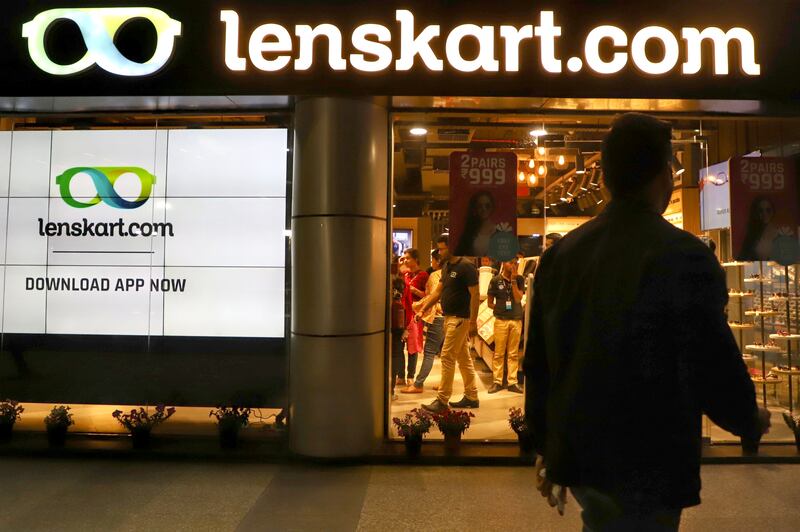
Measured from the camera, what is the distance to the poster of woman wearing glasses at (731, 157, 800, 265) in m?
5.50

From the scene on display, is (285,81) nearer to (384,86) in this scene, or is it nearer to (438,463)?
(384,86)

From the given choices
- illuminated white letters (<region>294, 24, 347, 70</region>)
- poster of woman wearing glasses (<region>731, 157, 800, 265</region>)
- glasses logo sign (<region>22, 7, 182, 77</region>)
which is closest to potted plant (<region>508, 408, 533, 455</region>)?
poster of woman wearing glasses (<region>731, 157, 800, 265</region>)

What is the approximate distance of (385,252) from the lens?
5332 millimetres

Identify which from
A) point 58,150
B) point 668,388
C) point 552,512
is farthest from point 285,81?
point 668,388

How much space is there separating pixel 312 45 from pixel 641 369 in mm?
4338

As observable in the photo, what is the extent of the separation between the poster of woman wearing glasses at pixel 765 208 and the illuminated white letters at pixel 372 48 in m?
3.46

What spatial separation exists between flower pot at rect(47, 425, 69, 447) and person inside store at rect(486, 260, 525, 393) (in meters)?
4.93

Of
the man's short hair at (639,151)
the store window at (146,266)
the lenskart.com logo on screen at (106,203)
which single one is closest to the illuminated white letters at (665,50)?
the store window at (146,266)

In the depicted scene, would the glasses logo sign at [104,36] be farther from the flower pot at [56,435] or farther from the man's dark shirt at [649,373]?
the man's dark shirt at [649,373]

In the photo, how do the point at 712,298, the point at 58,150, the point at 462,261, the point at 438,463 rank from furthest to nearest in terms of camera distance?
1. the point at 462,261
2. the point at 58,150
3. the point at 438,463
4. the point at 712,298

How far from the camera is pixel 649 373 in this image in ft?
4.72

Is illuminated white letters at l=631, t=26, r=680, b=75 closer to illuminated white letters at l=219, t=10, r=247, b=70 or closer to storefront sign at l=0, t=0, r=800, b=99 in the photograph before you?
storefront sign at l=0, t=0, r=800, b=99

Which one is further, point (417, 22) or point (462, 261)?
point (462, 261)

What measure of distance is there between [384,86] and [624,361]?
3980 mm
